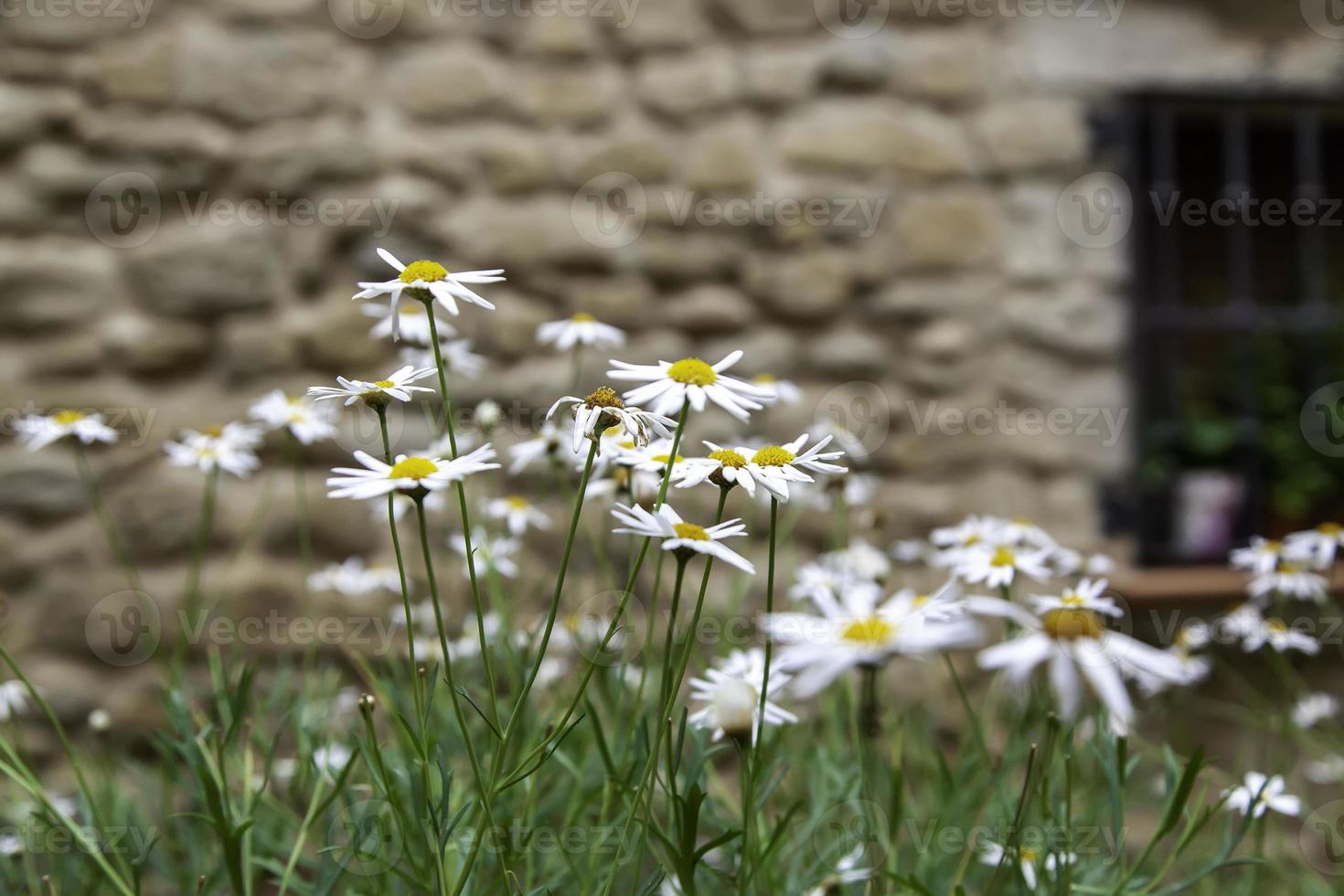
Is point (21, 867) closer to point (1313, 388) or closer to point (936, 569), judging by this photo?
point (936, 569)

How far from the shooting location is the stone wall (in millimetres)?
1718

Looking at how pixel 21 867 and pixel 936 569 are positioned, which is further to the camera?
pixel 936 569

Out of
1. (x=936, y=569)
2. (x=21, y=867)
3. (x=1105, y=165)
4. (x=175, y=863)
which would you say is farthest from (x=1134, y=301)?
(x=21, y=867)

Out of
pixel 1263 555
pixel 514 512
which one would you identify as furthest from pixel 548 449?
pixel 1263 555

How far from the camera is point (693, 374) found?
69 cm

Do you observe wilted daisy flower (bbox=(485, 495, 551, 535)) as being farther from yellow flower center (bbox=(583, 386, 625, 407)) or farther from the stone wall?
the stone wall

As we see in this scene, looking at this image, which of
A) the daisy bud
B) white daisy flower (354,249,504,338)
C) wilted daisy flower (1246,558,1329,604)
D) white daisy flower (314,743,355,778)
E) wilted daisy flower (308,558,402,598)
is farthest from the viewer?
wilted daisy flower (308,558,402,598)

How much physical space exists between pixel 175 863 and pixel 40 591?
896mm

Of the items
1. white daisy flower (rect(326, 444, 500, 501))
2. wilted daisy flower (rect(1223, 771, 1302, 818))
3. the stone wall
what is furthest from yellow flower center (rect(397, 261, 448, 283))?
the stone wall

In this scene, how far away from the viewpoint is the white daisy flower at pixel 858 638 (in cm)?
44

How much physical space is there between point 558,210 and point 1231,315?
1.48 m

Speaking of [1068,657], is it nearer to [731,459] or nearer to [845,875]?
[731,459]

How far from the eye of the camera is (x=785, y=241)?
1.95 m

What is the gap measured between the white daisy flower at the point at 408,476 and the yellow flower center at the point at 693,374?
151 millimetres
